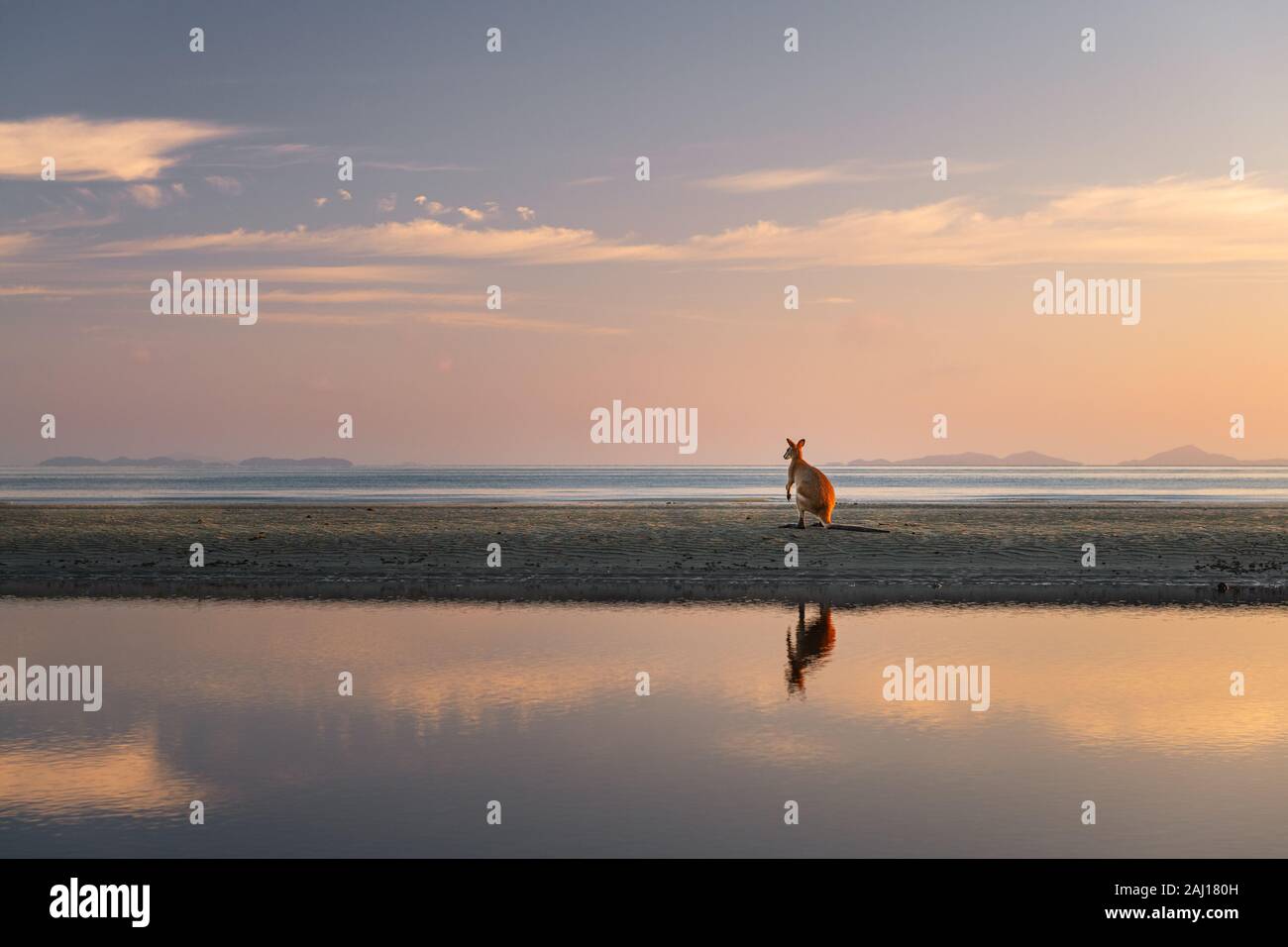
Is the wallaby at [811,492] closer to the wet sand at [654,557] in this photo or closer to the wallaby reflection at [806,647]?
the wet sand at [654,557]

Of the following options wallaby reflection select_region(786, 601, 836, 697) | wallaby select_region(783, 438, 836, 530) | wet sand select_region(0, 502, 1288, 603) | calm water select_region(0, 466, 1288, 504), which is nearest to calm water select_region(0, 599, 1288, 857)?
wallaby reflection select_region(786, 601, 836, 697)

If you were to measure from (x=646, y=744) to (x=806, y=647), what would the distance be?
714 cm

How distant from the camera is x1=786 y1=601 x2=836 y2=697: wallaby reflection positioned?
16.4 meters

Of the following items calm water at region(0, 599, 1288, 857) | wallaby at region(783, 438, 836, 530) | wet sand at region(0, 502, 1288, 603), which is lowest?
calm water at region(0, 599, 1288, 857)

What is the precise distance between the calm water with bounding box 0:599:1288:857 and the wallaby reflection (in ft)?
0.38

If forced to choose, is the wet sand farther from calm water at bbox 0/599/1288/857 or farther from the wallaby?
calm water at bbox 0/599/1288/857

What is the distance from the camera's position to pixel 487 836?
9.45 metres

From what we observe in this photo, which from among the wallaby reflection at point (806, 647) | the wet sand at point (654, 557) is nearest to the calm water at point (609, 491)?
the wet sand at point (654, 557)

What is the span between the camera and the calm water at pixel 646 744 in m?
9.57

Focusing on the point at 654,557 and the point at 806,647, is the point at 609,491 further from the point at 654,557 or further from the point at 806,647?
the point at 806,647

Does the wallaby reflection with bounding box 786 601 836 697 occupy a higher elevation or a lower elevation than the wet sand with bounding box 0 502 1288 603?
lower

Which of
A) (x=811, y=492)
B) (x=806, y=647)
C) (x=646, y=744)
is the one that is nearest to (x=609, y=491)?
(x=811, y=492)

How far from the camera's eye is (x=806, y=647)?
19.3 metres
